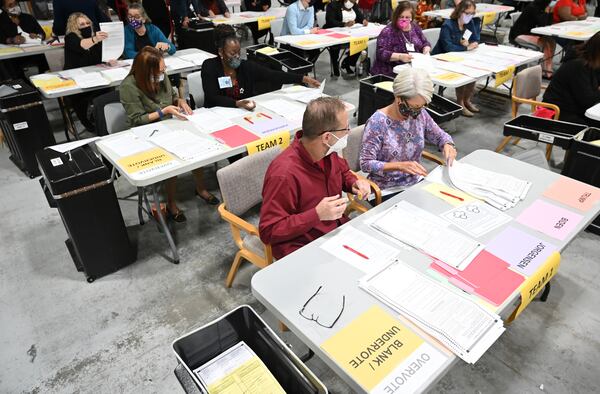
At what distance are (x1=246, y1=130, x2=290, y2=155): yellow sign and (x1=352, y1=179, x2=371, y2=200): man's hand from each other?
1.99 ft

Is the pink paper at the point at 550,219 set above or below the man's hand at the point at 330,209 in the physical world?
below

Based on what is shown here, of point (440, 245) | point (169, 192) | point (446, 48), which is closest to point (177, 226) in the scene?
point (169, 192)

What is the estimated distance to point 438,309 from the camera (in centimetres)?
130

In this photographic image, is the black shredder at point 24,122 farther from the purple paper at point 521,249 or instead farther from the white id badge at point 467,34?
the white id badge at point 467,34

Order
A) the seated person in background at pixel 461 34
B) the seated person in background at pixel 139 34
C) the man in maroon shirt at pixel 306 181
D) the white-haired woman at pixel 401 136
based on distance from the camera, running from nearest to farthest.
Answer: the man in maroon shirt at pixel 306 181, the white-haired woman at pixel 401 136, the seated person in background at pixel 139 34, the seated person in background at pixel 461 34

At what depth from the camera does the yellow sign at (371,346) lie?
1.12m

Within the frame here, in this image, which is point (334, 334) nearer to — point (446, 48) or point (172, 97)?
point (172, 97)

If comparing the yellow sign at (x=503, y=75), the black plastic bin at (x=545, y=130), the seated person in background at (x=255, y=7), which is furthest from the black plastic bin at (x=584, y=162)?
the seated person in background at (x=255, y=7)

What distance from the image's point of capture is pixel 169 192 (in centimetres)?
311

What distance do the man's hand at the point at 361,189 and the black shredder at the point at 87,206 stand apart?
4.71 ft

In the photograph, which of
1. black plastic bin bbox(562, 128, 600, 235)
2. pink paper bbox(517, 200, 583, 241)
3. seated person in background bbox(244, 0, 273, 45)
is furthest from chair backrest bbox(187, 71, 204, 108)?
seated person in background bbox(244, 0, 273, 45)

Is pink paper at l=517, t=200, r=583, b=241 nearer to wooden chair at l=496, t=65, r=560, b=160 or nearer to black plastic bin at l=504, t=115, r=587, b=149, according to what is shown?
black plastic bin at l=504, t=115, r=587, b=149

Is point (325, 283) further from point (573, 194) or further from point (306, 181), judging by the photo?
point (573, 194)

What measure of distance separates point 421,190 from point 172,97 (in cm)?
218
